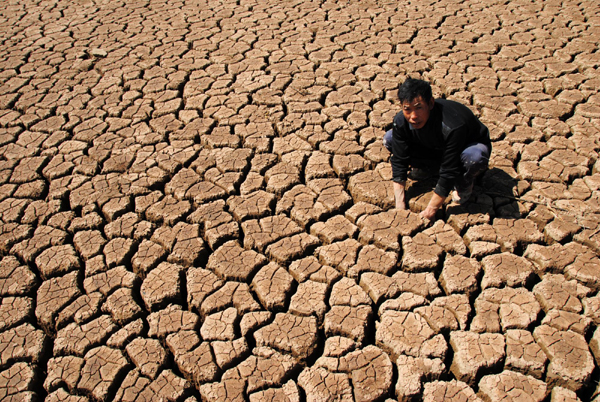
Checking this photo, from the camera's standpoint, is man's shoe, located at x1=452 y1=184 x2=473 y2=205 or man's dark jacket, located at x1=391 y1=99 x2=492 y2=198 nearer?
man's dark jacket, located at x1=391 y1=99 x2=492 y2=198

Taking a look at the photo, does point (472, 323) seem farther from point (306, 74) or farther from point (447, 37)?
point (447, 37)

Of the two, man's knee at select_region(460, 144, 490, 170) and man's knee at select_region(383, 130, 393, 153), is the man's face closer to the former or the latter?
man's knee at select_region(460, 144, 490, 170)

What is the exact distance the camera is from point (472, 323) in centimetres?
244

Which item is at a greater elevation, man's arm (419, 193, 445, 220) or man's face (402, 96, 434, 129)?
man's face (402, 96, 434, 129)

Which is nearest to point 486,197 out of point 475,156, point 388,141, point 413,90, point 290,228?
point 475,156

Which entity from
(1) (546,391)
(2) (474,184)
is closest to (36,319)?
(1) (546,391)

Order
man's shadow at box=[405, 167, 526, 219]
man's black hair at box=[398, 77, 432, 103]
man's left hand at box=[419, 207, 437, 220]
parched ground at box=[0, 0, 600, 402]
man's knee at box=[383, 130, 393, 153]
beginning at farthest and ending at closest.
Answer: man's knee at box=[383, 130, 393, 153] < man's shadow at box=[405, 167, 526, 219] < man's left hand at box=[419, 207, 437, 220] < man's black hair at box=[398, 77, 432, 103] < parched ground at box=[0, 0, 600, 402]

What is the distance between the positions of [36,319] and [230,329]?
3.52 ft

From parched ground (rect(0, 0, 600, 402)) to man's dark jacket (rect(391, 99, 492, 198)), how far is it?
264 millimetres

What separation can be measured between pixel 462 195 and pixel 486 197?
207mm

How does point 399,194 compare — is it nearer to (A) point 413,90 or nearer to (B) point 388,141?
(B) point 388,141

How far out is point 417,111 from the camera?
2707 millimetres

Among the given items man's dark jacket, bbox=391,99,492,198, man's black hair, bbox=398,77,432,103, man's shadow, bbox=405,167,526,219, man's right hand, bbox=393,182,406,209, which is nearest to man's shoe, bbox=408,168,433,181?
man's shadow, bbox=405,167,526,219

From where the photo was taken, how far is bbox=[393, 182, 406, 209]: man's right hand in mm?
3078
